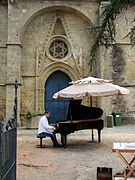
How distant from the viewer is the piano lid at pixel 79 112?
478 inches

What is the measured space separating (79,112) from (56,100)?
9221 mm

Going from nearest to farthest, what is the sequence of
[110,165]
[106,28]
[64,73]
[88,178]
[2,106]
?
[88,178]
[110,165]
[106,28]
[2,106]
[64,73]

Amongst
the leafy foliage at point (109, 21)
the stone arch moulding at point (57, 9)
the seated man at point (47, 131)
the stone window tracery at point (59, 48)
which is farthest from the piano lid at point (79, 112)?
the stone arch moulding at point (57, 9)

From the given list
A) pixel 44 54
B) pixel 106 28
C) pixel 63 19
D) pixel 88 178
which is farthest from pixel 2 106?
pixel 88 178

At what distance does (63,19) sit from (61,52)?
2143 millimetres

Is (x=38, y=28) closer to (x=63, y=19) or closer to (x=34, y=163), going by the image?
(x=63, y=19)

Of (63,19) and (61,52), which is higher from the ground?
(63,19)

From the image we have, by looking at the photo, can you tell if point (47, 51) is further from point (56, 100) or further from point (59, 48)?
point (56, 100)

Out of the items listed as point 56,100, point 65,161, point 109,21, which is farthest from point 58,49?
point 65,161

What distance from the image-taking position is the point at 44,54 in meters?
21.4

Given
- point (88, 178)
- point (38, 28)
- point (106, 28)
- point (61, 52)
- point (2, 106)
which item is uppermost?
point (38, 28)

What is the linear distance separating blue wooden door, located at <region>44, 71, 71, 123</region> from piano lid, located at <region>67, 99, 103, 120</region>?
8876 millimetres

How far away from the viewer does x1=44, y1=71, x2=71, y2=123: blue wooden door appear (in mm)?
21391

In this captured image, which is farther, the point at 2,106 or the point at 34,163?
the point at 2,106
